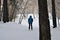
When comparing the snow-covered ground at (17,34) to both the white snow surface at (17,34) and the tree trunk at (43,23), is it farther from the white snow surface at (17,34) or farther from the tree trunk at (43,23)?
the tree trunk at (43,23)

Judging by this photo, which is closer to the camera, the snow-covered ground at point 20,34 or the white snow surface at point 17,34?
the white snow surface at point 17,34

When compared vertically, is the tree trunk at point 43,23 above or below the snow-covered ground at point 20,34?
above

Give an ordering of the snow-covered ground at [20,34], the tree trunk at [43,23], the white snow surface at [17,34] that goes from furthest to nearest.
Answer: the snow-covered ground at [20,34] < the white snow surface at [17,34] < the tree trunk at [43,23]

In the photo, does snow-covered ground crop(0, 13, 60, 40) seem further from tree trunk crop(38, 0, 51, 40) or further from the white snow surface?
tree trunk crop(38, 0, 51, 40)

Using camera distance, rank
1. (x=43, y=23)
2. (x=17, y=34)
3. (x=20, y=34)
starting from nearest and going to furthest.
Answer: (x=43, y=23)
(x=17, y=34)
(x=20, y=34)

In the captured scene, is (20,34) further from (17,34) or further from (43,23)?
(43,23)

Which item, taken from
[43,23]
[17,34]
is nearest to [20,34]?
[17,34]

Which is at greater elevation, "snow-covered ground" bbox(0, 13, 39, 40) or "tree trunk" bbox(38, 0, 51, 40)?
"tree trunk" bbox(38, 0, 51, 40)

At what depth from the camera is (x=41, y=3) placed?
445 inches

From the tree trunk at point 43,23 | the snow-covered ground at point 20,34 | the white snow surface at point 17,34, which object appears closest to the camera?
the tree trunk at point 43,23

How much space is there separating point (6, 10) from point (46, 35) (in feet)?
51.8

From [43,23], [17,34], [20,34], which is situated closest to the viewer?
[43,23]

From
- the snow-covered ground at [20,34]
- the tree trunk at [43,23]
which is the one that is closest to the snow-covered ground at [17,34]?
the snow-covered ground at [20,34]

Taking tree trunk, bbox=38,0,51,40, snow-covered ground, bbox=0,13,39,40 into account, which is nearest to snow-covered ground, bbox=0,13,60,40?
snow-covered ground, bbox=0,13,39,40
